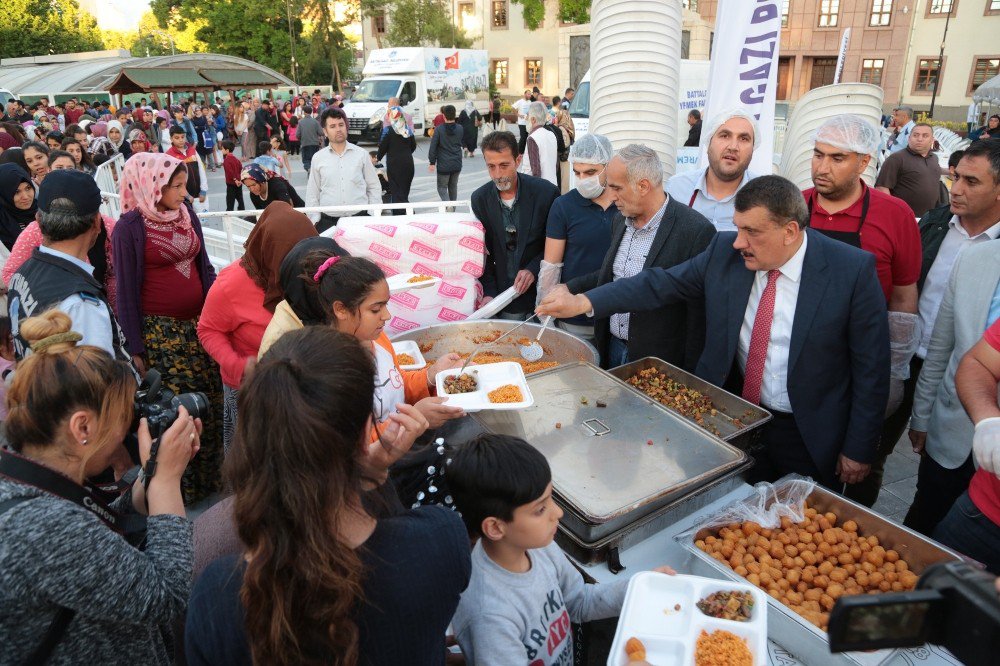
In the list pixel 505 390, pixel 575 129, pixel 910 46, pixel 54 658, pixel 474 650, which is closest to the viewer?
pixel 54 658

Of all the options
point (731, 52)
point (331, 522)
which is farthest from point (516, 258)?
point (331, 522)

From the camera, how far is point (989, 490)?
5.85ft

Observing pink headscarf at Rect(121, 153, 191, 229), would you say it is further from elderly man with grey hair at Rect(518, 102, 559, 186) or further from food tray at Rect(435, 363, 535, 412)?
elderly man with grey hair at Rect(518, 102, 559, 186)

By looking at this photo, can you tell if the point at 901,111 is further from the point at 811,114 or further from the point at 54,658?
the point at 54,658

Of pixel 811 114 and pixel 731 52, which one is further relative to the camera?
pixel 811 114

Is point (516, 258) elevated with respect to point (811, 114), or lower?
lower

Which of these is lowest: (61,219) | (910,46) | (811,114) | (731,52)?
(61,219)

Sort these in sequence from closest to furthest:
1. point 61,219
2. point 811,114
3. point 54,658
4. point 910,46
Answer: point 54,658 < point 61,219 < point 811,114 < point 910,46

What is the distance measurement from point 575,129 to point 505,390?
32.9 ft

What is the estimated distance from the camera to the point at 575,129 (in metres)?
11.3

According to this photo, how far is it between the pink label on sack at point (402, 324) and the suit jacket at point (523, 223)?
25.7 inches

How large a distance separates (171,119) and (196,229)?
58.7 ft

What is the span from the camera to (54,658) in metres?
1.31

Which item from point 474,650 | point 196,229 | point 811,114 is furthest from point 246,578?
point 811,114
